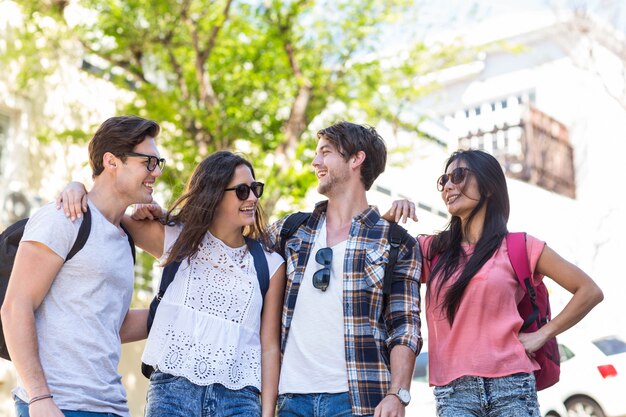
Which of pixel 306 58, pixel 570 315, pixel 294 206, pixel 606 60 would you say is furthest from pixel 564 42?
pixel 570 315

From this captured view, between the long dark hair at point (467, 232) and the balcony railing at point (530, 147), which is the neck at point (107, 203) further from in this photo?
the balcony railing at point (530, 147)

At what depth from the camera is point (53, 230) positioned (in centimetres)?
373

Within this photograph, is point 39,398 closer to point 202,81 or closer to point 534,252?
point 534,252

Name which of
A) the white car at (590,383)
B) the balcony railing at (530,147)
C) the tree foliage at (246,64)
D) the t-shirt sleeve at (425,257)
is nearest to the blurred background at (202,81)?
the tree foliage at (246,64)

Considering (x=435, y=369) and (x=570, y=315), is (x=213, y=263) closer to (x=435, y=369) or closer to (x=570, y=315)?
(x=435, y=369)

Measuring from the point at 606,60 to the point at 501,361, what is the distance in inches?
1124

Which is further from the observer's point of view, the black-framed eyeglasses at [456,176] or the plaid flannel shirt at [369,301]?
the black-framed eyeglasses at [456,176]

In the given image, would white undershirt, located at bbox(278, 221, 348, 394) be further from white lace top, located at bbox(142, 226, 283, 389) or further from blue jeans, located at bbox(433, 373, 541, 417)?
blue jeans, located at bbox(433, 373, 541, 417)

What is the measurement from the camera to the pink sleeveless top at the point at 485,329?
429 cm

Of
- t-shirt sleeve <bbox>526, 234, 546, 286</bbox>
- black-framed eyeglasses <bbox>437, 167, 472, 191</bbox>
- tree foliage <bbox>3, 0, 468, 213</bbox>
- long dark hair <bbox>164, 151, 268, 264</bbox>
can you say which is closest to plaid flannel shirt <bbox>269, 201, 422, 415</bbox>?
long dark hair <bbox>164, 151, 268, 264</bbox>

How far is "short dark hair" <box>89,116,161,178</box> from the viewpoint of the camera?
414cm

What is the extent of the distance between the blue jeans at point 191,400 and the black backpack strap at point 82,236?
70cm

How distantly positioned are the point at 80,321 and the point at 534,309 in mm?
2250

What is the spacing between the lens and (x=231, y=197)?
14.4 feet
